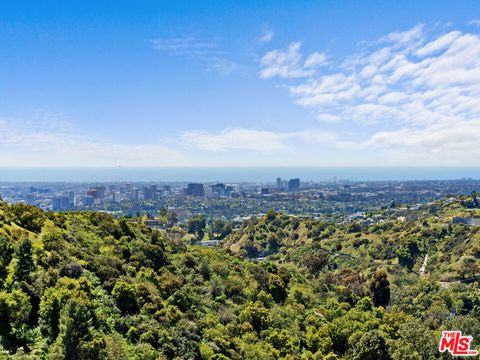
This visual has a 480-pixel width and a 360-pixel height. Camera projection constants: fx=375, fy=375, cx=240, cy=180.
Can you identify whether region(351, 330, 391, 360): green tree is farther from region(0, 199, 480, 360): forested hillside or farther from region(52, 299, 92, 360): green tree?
region(52, 299, 92, 360): green tree

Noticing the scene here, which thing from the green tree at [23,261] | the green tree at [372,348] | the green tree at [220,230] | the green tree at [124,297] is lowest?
the green tree at [220,230]

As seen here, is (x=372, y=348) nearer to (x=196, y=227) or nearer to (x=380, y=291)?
(x=380, y=291)

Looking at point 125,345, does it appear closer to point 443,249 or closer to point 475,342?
point 475,342

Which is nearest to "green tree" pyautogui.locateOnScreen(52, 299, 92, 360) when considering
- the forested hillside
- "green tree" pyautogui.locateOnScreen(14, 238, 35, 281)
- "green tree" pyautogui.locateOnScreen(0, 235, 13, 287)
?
the forested hillside

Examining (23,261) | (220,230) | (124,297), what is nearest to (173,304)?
(124,297)

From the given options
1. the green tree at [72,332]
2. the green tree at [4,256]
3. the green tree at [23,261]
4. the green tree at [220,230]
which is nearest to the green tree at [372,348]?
the green tree at [72,332]

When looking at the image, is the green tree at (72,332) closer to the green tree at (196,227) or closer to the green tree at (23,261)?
the green tree at (23,261)

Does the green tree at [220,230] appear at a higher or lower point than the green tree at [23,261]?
lower

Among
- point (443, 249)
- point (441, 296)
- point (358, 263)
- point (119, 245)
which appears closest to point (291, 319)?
point (119, 245)

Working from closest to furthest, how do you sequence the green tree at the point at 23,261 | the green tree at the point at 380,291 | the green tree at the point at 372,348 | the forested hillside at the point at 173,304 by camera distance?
the forested hillside at the point at 173,304 < the green tree at the point at 23,261 < the green tree at the point at 372,348 < the green tree at the point at 380,291
